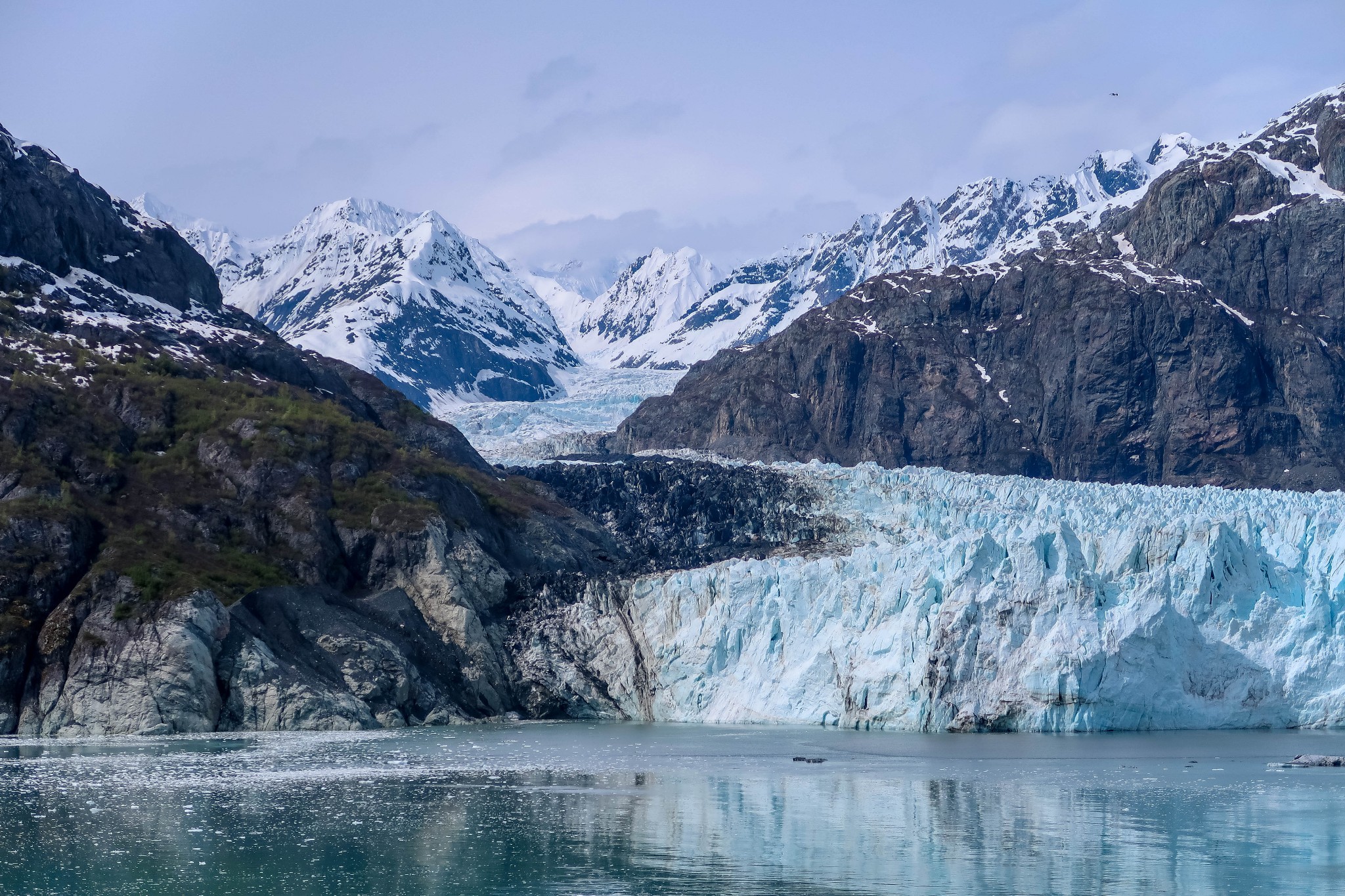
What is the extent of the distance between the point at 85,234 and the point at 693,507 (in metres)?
42.0

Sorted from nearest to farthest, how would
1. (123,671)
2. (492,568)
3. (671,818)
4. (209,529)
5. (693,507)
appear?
1. (671,818)
2. (123,671)
3. (209,529)
4. (492,568)
5. (693,507)

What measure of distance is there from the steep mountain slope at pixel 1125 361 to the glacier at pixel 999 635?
336ft

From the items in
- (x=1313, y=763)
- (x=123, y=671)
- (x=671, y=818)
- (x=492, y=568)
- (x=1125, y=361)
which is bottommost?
(x=671, y=818)

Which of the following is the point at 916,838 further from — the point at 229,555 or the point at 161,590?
the point at 229,555

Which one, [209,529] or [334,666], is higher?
[209,529]

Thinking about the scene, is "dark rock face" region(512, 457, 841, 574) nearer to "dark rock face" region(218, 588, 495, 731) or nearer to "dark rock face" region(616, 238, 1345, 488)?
"dark rock face" region(218, 588, 495, 731)

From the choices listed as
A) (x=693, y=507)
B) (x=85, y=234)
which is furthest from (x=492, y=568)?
(x=85, y=234)

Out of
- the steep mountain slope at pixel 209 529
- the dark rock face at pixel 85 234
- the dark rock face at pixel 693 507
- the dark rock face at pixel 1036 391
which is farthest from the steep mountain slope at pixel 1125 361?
the steep mountain slope at pixel 209 529

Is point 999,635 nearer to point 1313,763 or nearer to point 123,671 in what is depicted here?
point 1313,763

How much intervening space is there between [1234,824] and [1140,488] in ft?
223

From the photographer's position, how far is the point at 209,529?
250 ft

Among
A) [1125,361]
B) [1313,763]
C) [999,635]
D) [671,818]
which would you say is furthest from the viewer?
[1125,361]

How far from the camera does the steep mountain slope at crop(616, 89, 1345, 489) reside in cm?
17425

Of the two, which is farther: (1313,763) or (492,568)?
(492,568)
